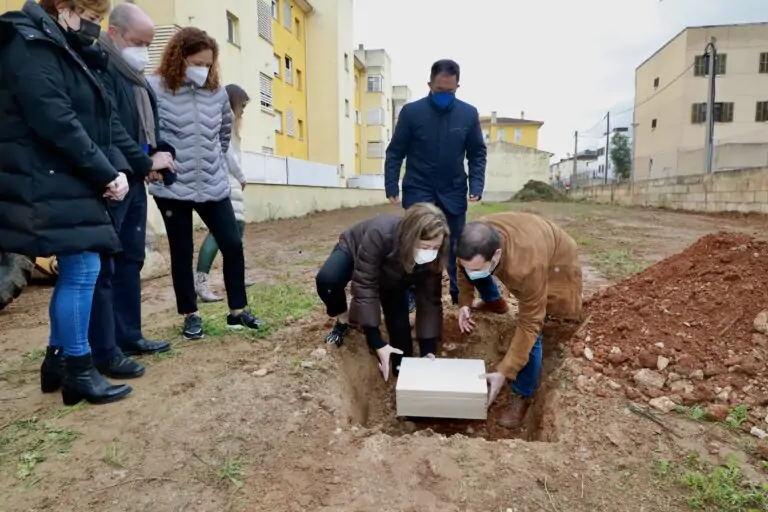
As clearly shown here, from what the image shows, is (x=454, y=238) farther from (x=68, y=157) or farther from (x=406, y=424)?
(x=68, y=157)

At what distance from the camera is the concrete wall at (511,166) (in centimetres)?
4181

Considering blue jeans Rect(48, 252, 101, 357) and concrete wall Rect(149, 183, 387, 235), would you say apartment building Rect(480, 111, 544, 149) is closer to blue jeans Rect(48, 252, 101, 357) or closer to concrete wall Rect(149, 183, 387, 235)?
concrete wall Rect(149, 183, 387, 235)

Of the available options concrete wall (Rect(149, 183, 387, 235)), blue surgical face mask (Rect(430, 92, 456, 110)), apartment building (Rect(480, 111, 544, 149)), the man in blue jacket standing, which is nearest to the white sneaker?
the man in blue jacket standing

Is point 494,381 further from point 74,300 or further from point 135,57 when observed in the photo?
point 135,57

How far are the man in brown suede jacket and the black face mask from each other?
1.82 m

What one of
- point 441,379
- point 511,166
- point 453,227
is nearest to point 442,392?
point 441,379

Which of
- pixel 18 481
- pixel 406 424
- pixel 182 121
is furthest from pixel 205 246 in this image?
pixel 18 481

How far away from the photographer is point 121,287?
2.82 metres

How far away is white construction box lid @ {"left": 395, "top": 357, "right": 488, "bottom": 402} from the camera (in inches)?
103

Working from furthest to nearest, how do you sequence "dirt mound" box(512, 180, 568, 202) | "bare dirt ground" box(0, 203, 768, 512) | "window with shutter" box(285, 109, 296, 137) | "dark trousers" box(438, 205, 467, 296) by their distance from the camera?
"dirt mound" box(512, 180, 568, 202) < "window with shutter" box(285, 109, 296, 137) < "dark trousers" box(438, 205, 467, 296) < "bare dirt ground" box(0, 203, 768, 512)

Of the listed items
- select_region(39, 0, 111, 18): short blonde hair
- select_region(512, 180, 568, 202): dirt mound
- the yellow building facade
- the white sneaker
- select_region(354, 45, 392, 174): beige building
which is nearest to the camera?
select_region(39, 0, 111, 18): short blonde hair

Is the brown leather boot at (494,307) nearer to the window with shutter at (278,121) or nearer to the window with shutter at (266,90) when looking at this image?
the window with shutter at (266,90)

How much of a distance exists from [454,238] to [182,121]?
2.06 meters

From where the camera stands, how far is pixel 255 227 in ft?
40.0
